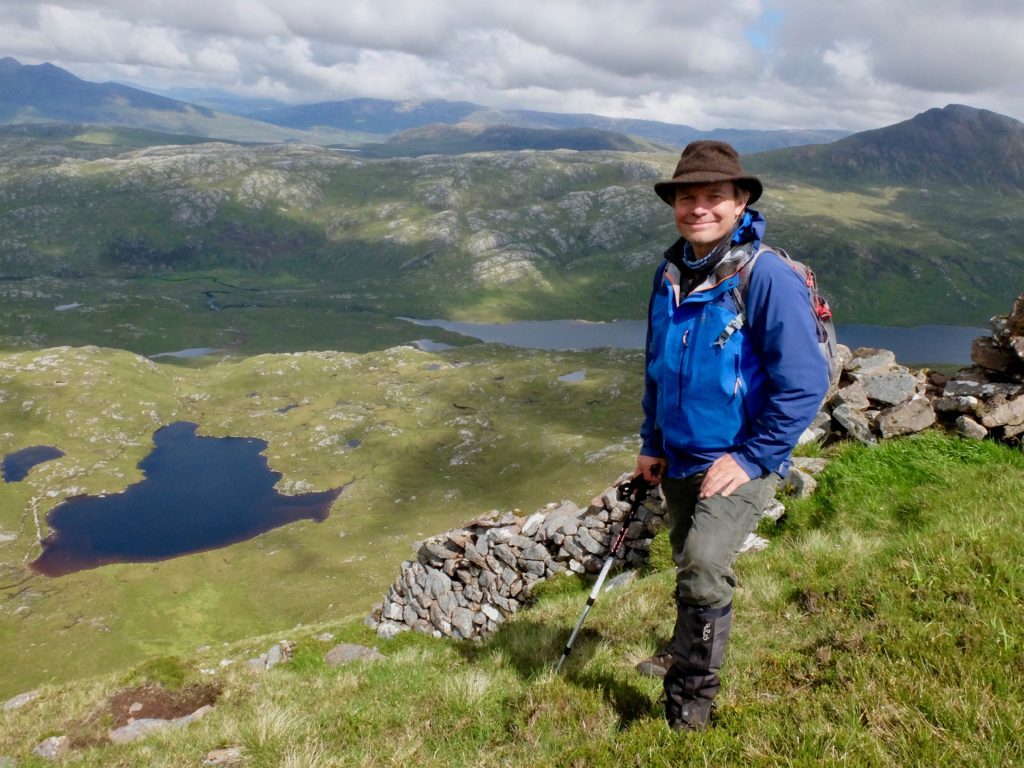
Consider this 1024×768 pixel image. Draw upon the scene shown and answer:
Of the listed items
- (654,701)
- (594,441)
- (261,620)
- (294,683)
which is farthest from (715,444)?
(594,441)

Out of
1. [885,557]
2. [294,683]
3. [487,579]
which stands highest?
[885,557]

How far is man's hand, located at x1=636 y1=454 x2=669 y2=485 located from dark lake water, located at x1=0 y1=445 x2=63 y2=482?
630ft

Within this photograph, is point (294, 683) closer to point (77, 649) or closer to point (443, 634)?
point (443, 634)

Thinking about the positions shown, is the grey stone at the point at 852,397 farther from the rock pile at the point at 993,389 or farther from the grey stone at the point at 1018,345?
the grey stone at the point at 1018,345

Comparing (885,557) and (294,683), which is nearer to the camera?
(885,557)

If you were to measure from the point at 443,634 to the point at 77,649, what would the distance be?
97.5 m

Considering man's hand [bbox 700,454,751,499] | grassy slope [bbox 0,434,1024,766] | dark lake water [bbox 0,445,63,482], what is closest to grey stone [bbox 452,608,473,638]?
grassy slope [bbox 0,434,1024,766]

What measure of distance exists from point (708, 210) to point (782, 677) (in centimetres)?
525

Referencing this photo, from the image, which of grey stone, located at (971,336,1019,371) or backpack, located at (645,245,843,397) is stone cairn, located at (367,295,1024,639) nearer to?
grey stone, located at (971,336,1019,371)

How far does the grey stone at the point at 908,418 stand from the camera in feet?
52.7

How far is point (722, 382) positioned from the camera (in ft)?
21.5

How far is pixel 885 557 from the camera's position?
8633 millimetres

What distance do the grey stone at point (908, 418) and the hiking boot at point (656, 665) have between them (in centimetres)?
1126

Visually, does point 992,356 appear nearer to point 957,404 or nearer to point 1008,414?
point 957,404
